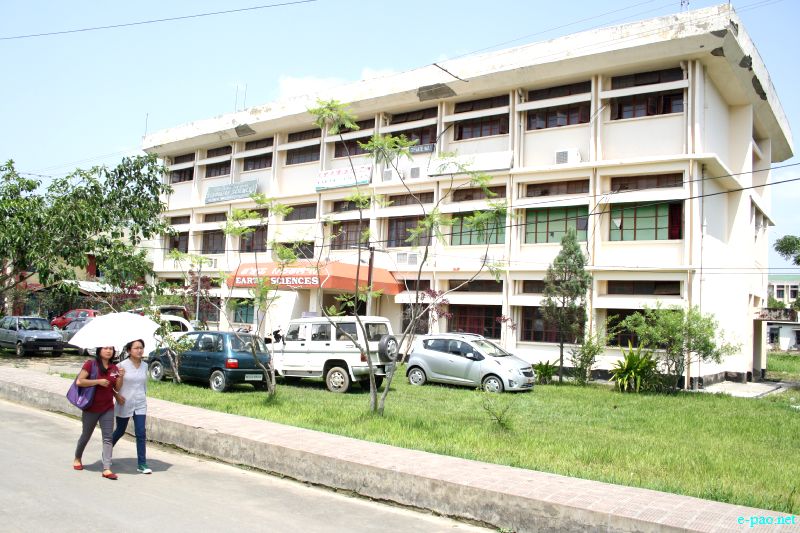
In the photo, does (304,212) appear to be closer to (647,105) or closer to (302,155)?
(302,155)

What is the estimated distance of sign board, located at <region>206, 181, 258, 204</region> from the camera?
35.9 metres

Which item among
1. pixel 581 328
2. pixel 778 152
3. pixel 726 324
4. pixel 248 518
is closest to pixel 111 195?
pixel 581 328

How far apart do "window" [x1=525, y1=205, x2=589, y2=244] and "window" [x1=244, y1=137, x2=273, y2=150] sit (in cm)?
1668

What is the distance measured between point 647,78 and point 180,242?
2962cm

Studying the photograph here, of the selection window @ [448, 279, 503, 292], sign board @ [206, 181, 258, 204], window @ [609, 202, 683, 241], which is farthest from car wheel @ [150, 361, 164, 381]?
sign board @ [206, 181, 258, 204]

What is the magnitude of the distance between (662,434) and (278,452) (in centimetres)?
701

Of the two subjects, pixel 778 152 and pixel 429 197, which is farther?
pixel 778 152

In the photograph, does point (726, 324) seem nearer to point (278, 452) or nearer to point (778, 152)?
point (778, 152)

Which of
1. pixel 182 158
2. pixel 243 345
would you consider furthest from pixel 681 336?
pixel 182 158

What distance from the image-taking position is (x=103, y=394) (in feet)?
24.3

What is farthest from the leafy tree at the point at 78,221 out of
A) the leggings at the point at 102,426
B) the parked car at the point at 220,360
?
the leggings at the point at 102,426

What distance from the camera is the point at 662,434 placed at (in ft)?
37.0

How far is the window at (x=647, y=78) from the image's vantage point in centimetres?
2367

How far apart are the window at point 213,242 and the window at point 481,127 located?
16.9 metres
